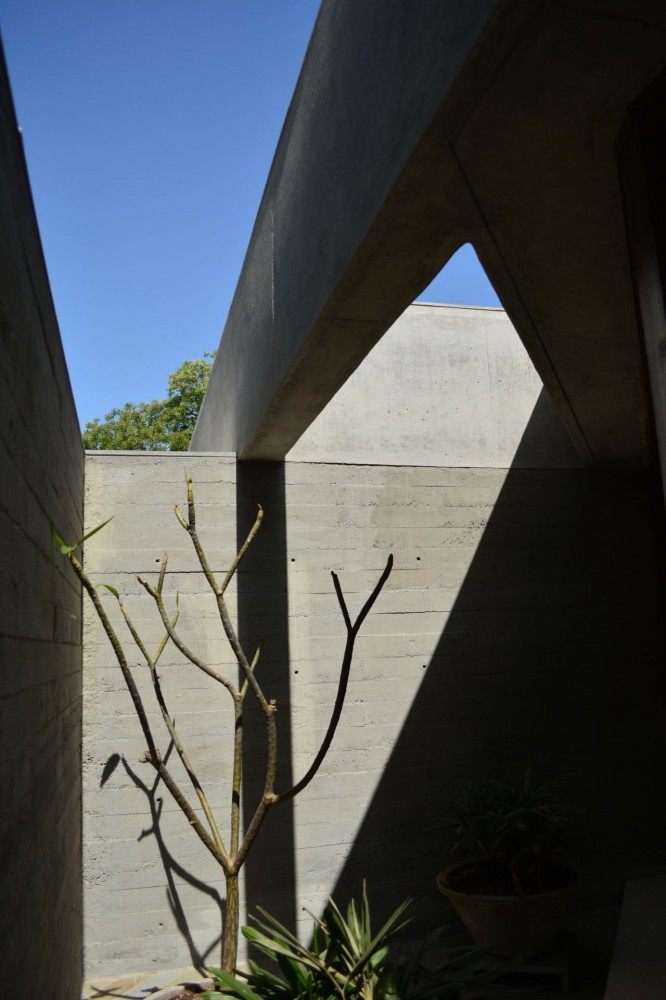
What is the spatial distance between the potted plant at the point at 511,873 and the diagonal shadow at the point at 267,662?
0.76 meters

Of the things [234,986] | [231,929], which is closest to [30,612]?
[234,986]

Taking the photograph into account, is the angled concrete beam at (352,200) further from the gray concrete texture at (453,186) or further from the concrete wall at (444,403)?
the concrete wall at (444,403)

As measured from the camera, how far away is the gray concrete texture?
1.44m

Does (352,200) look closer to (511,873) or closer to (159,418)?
(511,873)

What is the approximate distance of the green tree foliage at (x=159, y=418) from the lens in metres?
18.2

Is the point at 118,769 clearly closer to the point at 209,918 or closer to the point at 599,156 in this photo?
the point at 209,918

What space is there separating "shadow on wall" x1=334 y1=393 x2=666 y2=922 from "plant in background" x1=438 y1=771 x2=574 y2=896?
0.43 metres

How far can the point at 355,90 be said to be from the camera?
2062 mm

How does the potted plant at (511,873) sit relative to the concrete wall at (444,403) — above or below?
below

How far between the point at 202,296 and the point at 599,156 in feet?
17.4

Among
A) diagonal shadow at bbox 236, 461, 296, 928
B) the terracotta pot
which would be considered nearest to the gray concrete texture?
diagonal shadow at bbox 236, 461, 296, 928

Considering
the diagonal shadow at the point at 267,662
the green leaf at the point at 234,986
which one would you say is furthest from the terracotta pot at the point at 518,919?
the green leaf at the point at 234,986

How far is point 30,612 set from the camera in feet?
5.41

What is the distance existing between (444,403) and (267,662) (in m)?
1.72
